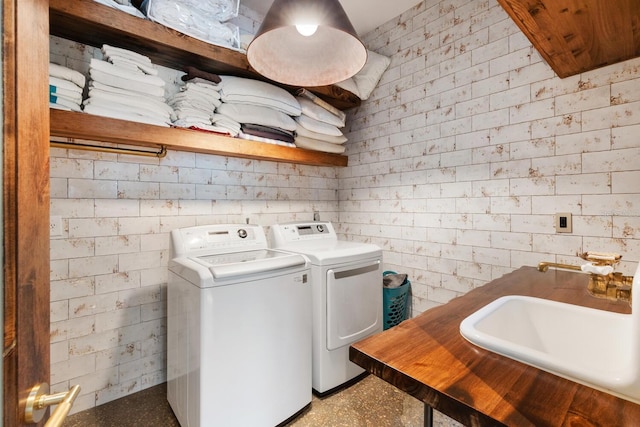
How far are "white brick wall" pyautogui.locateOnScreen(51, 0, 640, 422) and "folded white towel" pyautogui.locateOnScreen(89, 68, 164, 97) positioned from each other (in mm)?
340

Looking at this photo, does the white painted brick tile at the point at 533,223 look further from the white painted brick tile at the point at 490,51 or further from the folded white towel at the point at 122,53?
the folded white towel at the point at 122,53

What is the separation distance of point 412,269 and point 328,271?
38.2 inches

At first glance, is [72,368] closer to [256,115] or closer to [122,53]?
[122,53]

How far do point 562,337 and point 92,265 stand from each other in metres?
2.40

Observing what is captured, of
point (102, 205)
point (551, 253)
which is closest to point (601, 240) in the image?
point (551, 253)

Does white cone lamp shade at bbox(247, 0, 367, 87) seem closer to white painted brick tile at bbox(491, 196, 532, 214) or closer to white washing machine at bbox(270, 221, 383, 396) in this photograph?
white washing machine at bbox(270, 221, 383, 396)

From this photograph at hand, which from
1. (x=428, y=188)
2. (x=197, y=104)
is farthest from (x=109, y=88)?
(x=428, y=188)

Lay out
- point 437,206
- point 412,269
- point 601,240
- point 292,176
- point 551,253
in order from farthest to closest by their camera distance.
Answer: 1. point 292,176
2. point 412,269
3. point 437,206
4. point 551,253
5. point 601,240

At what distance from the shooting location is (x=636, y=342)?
0.56m

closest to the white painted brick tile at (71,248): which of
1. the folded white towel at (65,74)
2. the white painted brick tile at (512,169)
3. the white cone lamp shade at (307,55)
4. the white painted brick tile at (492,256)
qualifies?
the folded white towel at (65,74)

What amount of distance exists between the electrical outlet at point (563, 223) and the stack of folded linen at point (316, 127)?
5.71 feet

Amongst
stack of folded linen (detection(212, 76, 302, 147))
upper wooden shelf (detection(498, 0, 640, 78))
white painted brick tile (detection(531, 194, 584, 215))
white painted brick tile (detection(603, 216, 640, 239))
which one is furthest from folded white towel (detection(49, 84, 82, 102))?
white painted brick tile (detection(603, 216, 640, 239))

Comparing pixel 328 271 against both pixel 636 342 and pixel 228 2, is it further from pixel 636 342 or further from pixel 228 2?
pixel 228 2

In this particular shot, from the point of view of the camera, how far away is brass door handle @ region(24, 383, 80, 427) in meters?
0.49
